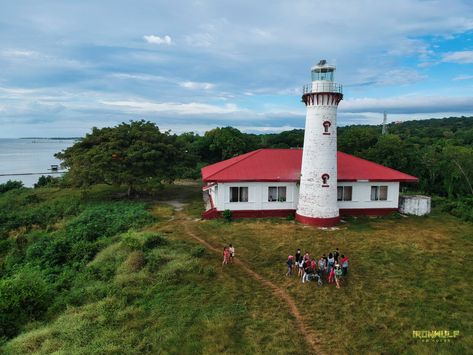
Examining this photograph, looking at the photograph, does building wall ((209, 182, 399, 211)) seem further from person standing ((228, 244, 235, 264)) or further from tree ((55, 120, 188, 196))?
person standing ((228, 244, 235, 264))

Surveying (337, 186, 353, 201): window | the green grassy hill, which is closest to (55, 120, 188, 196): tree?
the green grassy hill

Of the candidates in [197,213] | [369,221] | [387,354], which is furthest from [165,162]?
[387,354]

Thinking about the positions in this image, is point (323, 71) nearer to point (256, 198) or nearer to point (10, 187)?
point (256, 198)

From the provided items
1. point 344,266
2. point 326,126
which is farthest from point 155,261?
point 326,126

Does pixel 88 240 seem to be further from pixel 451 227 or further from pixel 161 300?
pixel 451 227

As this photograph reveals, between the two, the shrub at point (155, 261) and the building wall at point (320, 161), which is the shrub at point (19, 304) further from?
the building wall at point (320, 161)

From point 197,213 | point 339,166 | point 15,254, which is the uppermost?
point 339,166
